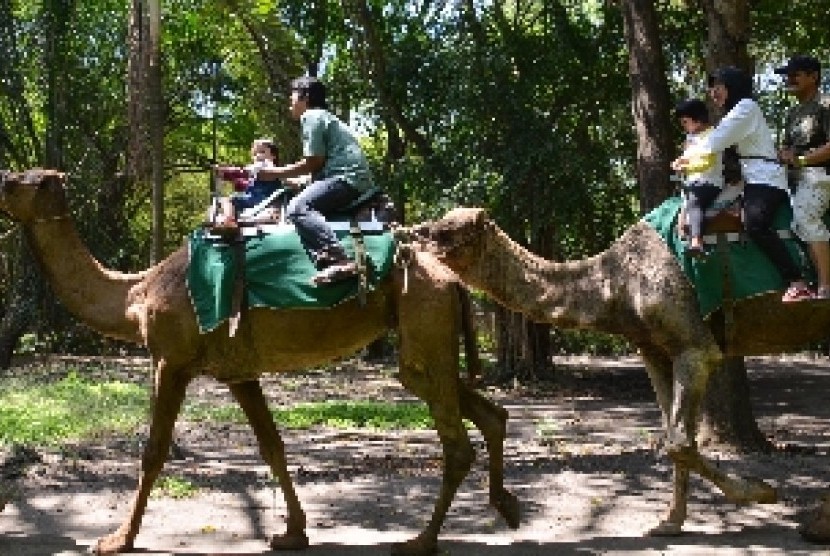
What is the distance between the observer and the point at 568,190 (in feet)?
59.9

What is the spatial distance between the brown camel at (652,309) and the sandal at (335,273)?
548mm

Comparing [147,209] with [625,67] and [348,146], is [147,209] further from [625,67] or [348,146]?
[348,146]

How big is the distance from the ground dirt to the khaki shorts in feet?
6.50

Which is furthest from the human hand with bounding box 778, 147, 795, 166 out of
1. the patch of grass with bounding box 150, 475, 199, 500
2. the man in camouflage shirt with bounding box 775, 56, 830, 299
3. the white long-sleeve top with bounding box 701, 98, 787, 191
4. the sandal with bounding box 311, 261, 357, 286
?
the patch of grass with bounding box 150, 475, 199, 500

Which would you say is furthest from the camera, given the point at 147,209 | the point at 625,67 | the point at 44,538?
the point at 147,209

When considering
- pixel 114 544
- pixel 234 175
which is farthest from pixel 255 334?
pixel 114 544

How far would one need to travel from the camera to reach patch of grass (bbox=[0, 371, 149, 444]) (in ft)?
42.3

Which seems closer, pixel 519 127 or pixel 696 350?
pixel 696 350

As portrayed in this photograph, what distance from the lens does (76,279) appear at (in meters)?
7.29

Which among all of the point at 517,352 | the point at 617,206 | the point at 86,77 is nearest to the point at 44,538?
the point at 517,352

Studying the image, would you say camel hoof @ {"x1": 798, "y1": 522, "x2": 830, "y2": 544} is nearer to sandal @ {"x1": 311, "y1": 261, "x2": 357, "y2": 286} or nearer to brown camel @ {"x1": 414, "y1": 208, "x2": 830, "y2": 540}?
brown camel @ {"x1": 414, "y1": 208, "x2": 830, "y2": 540}

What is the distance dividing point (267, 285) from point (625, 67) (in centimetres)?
1368

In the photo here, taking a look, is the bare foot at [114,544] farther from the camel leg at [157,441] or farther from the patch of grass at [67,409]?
the patch of grass at [67,409]

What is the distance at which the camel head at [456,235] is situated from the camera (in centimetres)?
713
